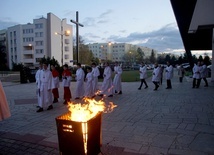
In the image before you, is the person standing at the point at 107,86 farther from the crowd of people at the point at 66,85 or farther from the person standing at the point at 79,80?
the person standing at the point at 79,80

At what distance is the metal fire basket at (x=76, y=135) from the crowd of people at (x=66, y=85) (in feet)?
16.6

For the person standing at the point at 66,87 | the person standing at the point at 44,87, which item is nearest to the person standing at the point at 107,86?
the person standing at the point at 66,87

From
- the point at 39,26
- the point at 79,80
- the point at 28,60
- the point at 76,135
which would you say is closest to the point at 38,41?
the point at 39,26

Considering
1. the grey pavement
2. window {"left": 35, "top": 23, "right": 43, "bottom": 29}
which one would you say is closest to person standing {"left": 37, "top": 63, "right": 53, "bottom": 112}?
the grey pavement

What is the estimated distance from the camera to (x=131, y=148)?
4395 millimetres

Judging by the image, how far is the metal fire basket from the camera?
327 cm

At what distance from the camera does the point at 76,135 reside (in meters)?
3.30

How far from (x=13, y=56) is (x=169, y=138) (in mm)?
81927

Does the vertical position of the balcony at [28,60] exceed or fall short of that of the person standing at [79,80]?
it exceeds it

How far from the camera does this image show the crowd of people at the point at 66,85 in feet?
27.2

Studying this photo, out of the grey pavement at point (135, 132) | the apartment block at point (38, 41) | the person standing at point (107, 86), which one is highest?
the apartment block at point (38, 41)

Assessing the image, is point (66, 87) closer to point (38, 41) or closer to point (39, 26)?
point (38, 41)

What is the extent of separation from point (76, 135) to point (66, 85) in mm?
6937

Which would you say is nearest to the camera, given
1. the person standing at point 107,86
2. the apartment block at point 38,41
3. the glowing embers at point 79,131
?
the glowing embers at point 79,131
